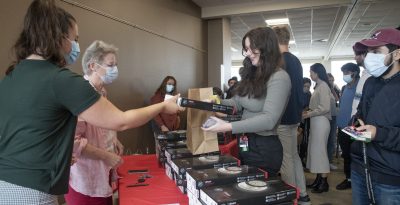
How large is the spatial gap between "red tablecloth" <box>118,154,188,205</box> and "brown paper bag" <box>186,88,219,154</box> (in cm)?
23

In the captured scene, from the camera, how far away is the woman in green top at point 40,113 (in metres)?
0.91

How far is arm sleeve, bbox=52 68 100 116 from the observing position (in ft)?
3.00

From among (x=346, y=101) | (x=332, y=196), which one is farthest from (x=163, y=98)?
(x=332, y=196)

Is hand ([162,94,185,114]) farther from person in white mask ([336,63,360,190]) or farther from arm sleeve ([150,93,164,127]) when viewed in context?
arm sleeve ([150,93,164,127])

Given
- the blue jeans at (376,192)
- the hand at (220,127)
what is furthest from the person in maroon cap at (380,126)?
the hand at (220,127)

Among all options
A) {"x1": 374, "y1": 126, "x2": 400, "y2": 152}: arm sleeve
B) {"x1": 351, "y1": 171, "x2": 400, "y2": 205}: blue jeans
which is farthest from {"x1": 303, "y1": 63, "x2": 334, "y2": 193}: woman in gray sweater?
{"x1": 374, "y1": 126, "x2": 400, "y2": 152}: arm sleeve

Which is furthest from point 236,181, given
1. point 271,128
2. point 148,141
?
point 148,141

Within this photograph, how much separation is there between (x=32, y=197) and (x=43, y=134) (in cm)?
19

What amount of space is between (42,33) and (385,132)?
1383 millimetres

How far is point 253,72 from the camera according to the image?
1.63 metres

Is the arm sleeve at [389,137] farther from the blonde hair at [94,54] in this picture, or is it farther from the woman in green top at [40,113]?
the blonde hair at [94,54]

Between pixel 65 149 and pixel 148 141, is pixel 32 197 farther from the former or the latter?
pixel 148 141

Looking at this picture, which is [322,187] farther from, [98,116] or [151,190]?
[98,116]

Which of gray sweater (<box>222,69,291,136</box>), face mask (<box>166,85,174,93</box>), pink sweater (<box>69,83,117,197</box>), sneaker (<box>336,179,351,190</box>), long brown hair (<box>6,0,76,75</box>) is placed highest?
long brown hair (<box>6,0,76,75</box>)
